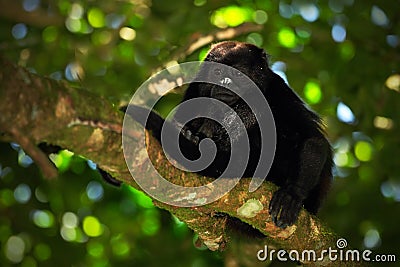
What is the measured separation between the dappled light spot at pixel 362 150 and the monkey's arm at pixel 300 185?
6.50ft

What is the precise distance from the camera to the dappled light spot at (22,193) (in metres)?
4.51

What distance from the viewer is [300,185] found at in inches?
120

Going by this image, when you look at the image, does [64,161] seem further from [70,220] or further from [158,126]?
[158,126]

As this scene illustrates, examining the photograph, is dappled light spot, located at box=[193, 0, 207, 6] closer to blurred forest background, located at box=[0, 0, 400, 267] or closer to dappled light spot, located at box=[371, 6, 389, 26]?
blurred forest background, located at box=[0, 0, 400, 267]

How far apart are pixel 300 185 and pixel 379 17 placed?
187 cm

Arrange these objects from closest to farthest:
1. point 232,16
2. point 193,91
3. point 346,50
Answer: point 193,91, point 346,50, point 232,16

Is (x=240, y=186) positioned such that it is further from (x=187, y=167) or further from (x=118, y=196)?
(x=118, y=196)

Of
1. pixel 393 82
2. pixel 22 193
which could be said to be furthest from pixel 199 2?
pixel 22 193

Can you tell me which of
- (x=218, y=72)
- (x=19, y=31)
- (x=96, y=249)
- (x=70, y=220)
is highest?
(x=218, y=72)

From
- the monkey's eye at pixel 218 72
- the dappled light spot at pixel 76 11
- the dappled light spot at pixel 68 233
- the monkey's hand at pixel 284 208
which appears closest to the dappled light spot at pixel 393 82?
the monkey's eye at pixel 218 72

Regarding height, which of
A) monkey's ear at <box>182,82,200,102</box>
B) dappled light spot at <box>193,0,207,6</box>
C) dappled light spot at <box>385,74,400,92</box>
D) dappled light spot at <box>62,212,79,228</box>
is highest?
dappled light spot at <box>193,0,207,6</box>

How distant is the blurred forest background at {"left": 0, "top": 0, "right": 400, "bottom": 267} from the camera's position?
14.4ft

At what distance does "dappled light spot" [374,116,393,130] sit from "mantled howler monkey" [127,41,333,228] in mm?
1363

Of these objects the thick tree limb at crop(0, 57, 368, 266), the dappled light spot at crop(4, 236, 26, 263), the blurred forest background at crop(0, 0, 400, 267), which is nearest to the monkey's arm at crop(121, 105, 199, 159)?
the thick tree limb at crop(0, 57, 368, 266)
